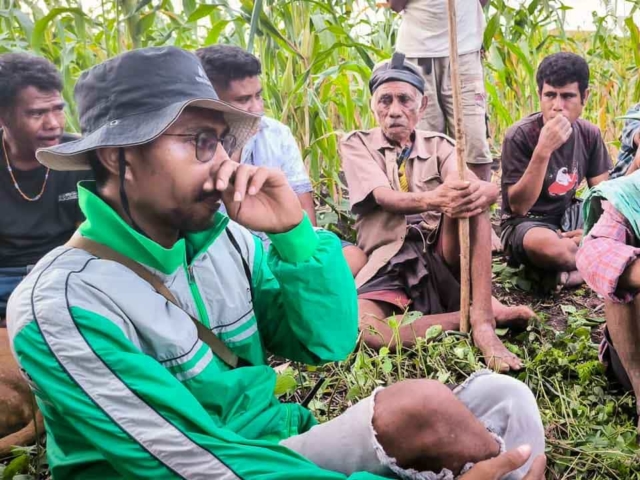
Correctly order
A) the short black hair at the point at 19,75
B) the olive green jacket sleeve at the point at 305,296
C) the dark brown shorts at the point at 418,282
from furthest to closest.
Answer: the dark brown shorts at the point at 418,282 → the short black hair at the point at 19,75 → the olive green jacket sleeve at the point at 305,296

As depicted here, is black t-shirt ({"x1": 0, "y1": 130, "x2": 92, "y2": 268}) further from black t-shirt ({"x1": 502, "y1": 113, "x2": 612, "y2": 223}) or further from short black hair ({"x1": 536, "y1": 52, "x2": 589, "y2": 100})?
short black hair ({"x1": 536, "y1": 52, "x2": 589, "y2": 100})

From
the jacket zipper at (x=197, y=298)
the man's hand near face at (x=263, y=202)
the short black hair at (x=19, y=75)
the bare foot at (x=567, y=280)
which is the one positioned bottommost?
the bare foot at (x=567, y=280)

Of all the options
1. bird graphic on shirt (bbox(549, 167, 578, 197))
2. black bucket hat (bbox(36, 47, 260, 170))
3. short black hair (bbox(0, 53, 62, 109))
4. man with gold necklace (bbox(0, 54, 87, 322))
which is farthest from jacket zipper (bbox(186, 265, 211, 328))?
bird graphic on shirt (bbox(549, 167, 578, 197))

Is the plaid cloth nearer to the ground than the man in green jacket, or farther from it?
nearer to the ground

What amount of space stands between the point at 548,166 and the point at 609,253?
1571mm

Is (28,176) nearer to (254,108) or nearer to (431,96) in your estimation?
(254,108)

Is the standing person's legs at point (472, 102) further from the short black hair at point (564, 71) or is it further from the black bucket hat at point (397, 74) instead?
the black bucket hat at point (397, 74)

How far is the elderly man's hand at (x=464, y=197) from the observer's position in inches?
112

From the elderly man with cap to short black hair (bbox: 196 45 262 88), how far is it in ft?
2.00

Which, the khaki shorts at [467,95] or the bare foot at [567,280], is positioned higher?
the khaki shorts at [467,95]

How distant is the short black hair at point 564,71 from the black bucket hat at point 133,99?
2.72 metres

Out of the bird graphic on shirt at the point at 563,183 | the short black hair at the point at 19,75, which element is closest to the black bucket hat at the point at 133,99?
the short black hair at the point at 19,75

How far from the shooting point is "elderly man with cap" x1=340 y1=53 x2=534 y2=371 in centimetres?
295

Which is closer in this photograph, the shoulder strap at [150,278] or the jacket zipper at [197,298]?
the shoulder strap at [150,278]
